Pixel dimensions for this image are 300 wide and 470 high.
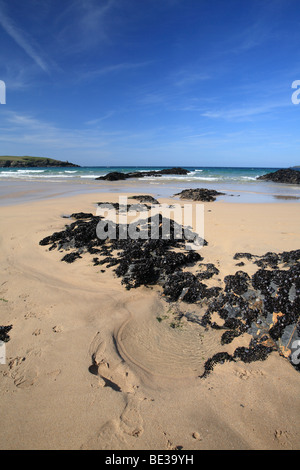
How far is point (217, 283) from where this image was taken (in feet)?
12.6

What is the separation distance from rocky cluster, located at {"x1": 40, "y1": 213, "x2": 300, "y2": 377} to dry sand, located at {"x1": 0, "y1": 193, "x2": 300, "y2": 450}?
15cm

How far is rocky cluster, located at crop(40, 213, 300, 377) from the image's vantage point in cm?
271

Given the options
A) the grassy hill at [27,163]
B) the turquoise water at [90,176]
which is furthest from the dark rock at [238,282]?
the grassy hill at [27,163]

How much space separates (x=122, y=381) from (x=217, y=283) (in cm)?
211

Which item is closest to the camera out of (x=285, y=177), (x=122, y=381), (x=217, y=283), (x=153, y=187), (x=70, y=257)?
(x=122, y=381)

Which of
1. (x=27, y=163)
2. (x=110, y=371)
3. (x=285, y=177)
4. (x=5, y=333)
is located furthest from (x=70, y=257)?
(x=27, y=163)

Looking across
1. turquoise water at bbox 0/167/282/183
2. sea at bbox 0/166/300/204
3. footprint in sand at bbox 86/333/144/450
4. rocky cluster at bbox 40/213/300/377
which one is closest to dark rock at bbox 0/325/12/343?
footprint in sand at bbox 86/333/144/450

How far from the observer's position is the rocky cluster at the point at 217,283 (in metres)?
2.71

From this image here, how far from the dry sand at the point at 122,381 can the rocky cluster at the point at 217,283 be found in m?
0.15

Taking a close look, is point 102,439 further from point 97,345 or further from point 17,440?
point 97,345

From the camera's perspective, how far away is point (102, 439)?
182 cm

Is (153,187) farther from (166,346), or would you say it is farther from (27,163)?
(27,163)
